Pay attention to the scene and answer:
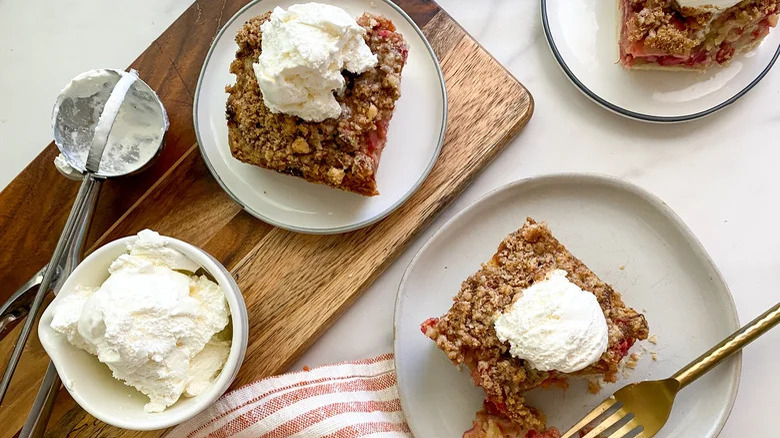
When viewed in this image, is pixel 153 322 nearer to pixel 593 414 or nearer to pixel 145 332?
pixel 145 332

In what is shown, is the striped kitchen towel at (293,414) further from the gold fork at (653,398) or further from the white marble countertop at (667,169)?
the gold fork at (653,398)

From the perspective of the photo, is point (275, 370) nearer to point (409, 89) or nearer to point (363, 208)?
point (363, 208)

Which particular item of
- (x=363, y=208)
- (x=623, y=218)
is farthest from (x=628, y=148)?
(x=363, y=208)

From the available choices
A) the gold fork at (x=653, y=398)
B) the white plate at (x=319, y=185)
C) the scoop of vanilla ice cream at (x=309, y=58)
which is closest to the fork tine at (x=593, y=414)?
the gold fork at (x=653, y=398)

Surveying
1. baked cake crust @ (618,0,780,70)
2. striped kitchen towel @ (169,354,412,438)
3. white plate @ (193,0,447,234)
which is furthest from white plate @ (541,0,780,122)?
striped kitchen towel @ (169,354,412,438)

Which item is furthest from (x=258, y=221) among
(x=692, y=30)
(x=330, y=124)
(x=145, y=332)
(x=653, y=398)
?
(x=692, y=30)

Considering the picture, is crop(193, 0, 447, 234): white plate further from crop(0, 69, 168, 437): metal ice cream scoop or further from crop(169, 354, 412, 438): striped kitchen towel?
crop(169, 354, 412, 438): striped kitchen towel
